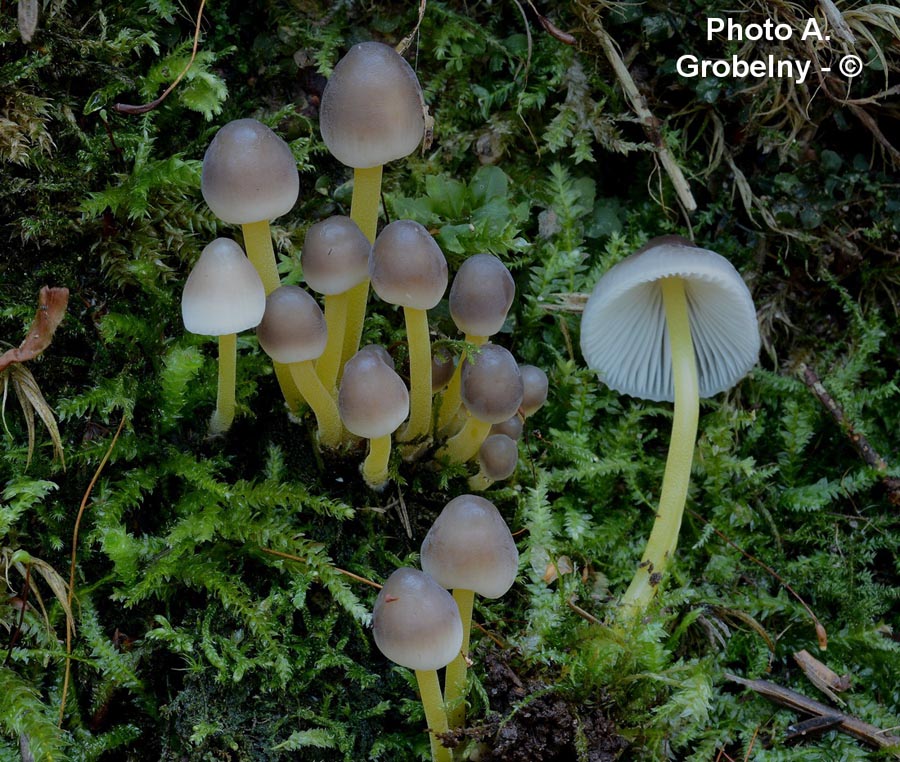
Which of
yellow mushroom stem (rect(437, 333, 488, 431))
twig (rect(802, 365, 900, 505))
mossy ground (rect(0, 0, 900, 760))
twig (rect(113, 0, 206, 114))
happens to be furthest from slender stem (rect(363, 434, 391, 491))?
twig (rect(802, 365, 900, 505))

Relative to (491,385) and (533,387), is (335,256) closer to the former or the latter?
(491,385)

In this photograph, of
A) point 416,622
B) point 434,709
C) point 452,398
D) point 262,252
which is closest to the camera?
point 416,622

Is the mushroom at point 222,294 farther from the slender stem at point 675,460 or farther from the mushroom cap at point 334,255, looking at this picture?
the slender stem at point 675,460

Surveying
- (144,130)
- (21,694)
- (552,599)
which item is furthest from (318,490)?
(144,130)

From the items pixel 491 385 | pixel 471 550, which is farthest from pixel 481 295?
pixel 471 550

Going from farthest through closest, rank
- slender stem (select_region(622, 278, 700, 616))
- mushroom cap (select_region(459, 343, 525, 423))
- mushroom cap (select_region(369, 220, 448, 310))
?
1. slender stem (select_region(622, 278, 700, 616))
2. mushroom cap (select_region(459, 343, 525, 423))
3. mushroom cap (select_region(369, 220, 448, 310))

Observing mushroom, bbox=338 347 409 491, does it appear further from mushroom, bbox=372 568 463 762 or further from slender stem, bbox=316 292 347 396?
mushroom, bbox=372 568 463 762

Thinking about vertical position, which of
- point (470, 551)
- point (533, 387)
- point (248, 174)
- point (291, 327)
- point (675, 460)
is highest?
point (248, 174)
